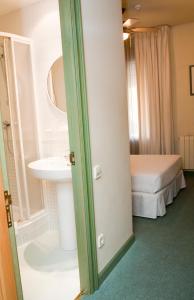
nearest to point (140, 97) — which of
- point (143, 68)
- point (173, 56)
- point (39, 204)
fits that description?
point (143, 68)

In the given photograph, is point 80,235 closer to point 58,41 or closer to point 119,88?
point 119,88

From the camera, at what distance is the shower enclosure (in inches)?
114

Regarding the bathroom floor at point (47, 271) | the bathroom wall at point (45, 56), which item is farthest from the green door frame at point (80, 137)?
the bathroom wall at point (45, 56)

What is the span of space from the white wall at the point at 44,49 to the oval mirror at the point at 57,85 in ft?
0.15

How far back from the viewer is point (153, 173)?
3.31 metres

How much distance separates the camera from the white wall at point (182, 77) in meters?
4.85

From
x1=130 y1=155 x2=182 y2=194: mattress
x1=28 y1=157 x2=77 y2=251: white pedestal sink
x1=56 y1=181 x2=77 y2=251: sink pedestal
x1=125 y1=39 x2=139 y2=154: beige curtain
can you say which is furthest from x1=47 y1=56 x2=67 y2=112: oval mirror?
x1=125 y1=39 x2=139 y2=154: beige curtain

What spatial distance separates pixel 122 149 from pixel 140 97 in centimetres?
294

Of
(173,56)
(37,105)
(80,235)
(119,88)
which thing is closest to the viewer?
(80,235)

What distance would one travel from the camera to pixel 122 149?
2.49 m

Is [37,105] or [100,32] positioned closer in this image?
[100,32]

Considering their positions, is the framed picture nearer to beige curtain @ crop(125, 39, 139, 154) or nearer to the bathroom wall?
beige curtain @ crop(125, 39, 139, 154)

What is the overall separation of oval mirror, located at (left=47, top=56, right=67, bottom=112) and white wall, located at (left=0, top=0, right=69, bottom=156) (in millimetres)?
47

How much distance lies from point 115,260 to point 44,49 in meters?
2.19
